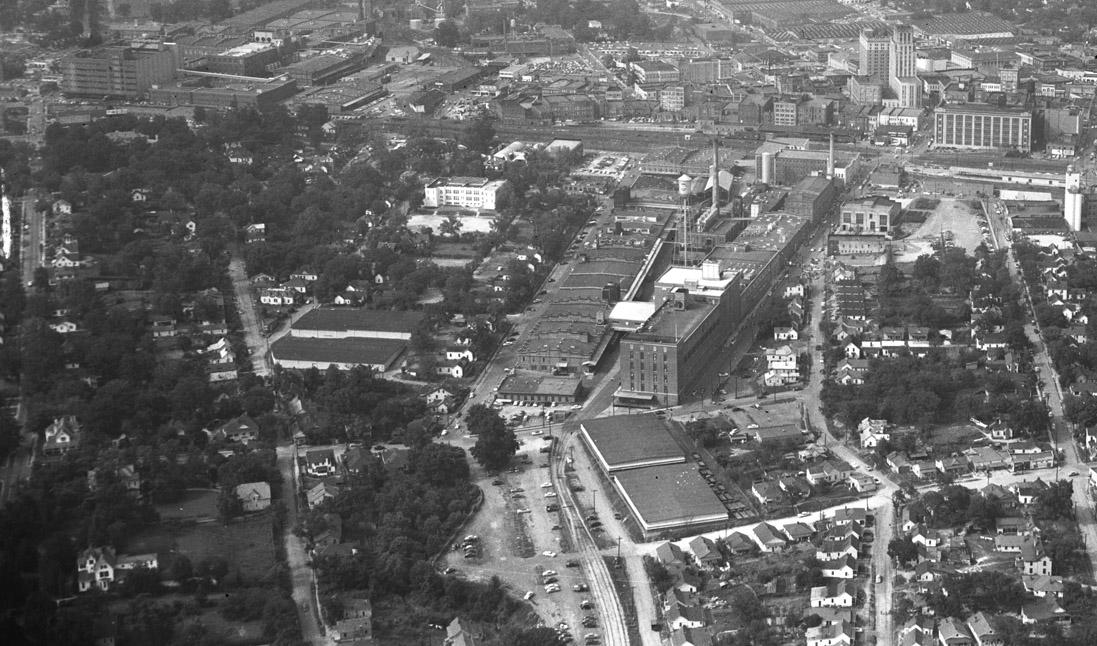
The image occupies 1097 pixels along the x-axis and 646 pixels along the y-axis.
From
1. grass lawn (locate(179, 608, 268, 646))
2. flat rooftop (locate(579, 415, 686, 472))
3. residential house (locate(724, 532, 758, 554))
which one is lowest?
residential house (locate(724, 532, 758, 554))

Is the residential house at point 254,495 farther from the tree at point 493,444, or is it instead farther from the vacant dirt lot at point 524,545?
the tree at point 493,444

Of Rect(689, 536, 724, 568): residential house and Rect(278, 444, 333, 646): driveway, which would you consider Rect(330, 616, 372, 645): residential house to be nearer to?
Rect(278, 444, 333, 646): driveway

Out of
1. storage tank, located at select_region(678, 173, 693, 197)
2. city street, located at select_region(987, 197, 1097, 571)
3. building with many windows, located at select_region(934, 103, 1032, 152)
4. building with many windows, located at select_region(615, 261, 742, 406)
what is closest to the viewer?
city street, located at select_region(987, 197, 1097, 571)

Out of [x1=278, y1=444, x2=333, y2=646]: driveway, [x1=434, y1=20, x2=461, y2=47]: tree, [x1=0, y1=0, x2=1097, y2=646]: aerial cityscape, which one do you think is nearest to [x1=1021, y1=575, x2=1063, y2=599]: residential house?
[x1=0, y1=0, x2=1097, y2=646]: aerial cityscape

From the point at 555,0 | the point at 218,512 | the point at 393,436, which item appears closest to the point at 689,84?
the point at 555,0

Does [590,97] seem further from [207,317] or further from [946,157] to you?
[207,317]

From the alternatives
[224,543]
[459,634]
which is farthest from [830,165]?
[459,634]

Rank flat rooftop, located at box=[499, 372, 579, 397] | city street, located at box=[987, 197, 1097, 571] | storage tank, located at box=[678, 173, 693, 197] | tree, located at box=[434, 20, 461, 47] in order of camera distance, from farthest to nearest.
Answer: tree, located at box=[434, 20, 461, 47]
storage tank, located at box=[678, 173, 693, 197]
flat rooftop, located at box=[499, 372, 579, 397]
city street, located at box=[987, 197, 1097, 571]
